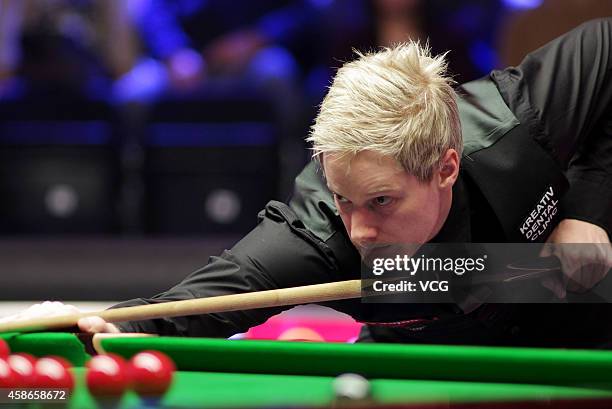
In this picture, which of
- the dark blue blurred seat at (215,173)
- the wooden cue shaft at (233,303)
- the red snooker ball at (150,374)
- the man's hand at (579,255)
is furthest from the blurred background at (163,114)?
the red snooker ball at (150,374)

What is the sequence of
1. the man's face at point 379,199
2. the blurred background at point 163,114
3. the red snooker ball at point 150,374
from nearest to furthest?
Answer: the red snooker ball at point 150,374
the man's face at point 379,199
the blurred background at point 163,114

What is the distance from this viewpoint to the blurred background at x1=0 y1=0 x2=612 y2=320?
605 centimetres

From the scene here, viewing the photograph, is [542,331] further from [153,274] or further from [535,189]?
[153,274]

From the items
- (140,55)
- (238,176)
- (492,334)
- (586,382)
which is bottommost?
(586,382)

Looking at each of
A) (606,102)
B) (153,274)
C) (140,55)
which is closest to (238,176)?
(153,274)

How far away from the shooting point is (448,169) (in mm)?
2404

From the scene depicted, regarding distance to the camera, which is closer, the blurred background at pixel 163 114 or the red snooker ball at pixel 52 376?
the red snooker ball at pixel 52 376

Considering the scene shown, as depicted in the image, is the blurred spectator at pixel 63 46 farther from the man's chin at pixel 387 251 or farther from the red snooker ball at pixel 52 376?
the red snooker ball at pixel 52 376

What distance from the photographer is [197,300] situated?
95.4 inches

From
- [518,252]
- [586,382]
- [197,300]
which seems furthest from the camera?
[518,252]

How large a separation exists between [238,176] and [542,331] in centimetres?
381

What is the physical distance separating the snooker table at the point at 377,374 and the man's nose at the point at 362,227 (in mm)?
311

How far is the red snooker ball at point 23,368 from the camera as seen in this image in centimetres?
204

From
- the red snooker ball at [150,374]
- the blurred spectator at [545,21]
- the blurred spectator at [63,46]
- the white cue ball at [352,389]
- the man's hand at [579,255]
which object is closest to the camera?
the white cue ball at [352,389]
